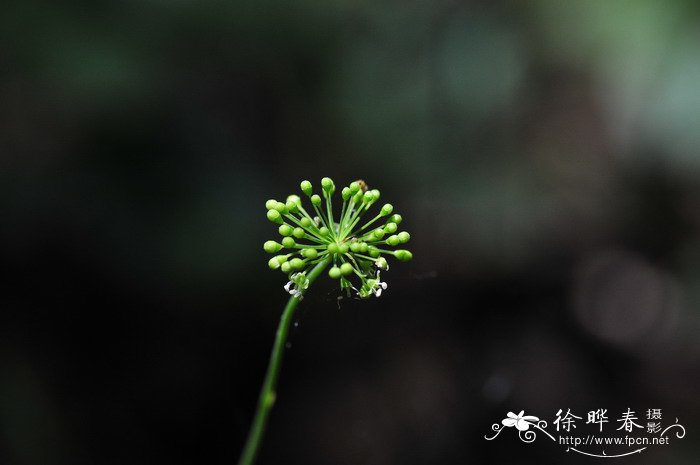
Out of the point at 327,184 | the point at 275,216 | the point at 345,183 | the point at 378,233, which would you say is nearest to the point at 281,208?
the point at 275,216

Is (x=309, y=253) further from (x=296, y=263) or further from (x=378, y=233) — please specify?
(x=378, y=233)

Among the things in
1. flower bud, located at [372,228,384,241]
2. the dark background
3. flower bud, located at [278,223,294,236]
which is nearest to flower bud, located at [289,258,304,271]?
flower bud, located at [278,223,294,236]

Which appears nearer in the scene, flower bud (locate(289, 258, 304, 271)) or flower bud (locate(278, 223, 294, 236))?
flower bud (locate(289, 258, 304, 271))

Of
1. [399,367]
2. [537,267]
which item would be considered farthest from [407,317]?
[537,267]

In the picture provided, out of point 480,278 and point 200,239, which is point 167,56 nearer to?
point 200,239

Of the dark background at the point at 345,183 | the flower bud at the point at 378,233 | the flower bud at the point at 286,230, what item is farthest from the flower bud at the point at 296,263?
the dark background at the point at 345,183

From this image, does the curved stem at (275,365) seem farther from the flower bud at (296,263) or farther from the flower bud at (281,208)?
the flower bud at (281,208)

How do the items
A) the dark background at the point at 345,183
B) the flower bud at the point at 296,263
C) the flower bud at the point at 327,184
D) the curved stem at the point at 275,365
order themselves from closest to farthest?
1. the curved stem at the point at 275,365
2. the flower bud at the point at 296,263
3. the flower bud at the point at 327,184
4. the dark background at the point at 345,183

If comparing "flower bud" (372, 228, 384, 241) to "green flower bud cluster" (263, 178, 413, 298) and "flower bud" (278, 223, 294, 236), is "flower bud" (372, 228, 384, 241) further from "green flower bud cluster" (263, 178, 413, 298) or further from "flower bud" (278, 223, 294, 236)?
"flower bud" (278, 223, 294, 236)
